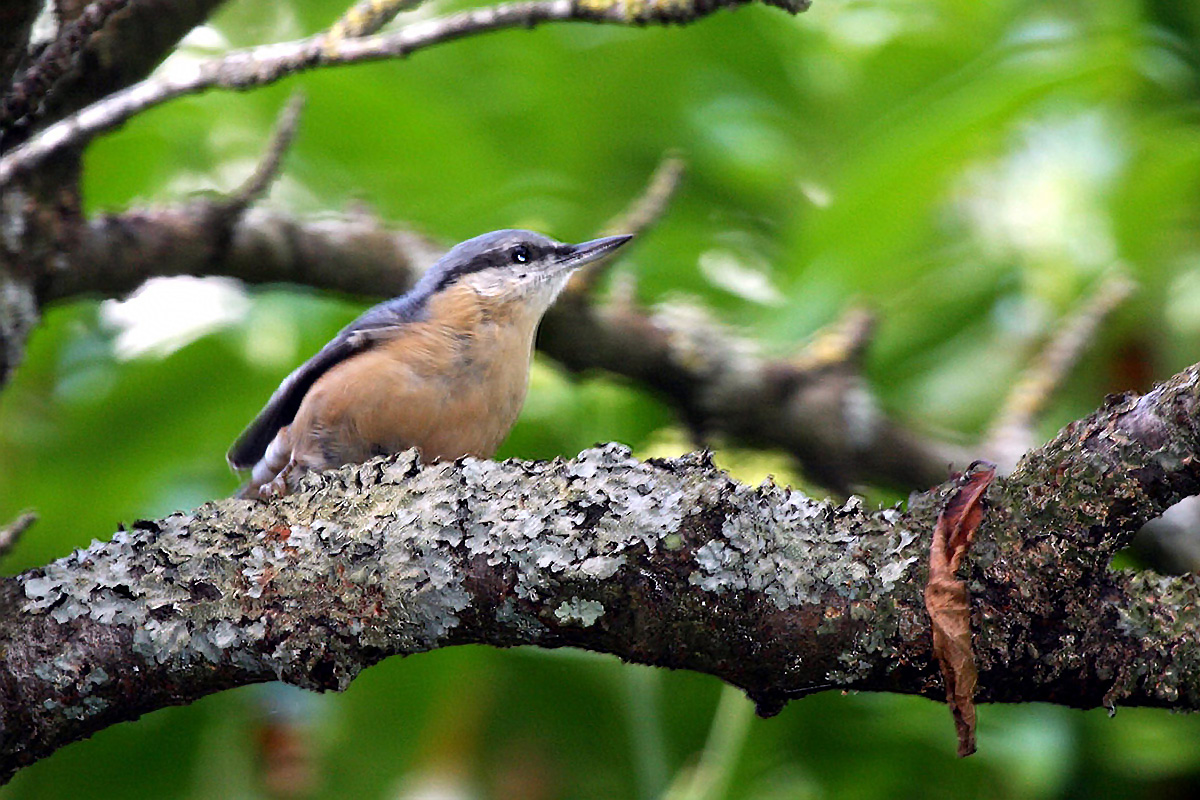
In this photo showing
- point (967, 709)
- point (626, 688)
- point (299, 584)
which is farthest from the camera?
point (626, 688)

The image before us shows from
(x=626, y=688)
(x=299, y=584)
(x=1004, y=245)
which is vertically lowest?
(x=626, y=688)

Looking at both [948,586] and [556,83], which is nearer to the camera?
[948,586]

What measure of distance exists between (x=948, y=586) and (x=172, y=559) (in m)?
1.26

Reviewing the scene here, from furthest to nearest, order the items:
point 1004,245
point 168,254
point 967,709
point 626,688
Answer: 1. point 1004,245
2. point 626,688
3. point 168,254
4. point 967,709

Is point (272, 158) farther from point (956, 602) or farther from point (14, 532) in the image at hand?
point (956, 602)

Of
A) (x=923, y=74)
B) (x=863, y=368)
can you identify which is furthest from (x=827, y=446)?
(x=923, y=74)

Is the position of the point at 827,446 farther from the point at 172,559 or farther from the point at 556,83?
the point at 172,559

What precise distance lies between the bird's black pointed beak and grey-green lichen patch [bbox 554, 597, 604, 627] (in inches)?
74.0

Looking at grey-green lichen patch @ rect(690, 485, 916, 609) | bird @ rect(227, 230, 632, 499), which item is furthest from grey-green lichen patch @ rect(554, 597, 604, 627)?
bird @ rect(227, 230, 632, 499)

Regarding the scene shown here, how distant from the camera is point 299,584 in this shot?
2.09 metres

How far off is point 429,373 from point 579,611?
4.94ft

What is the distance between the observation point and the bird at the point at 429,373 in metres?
3.27

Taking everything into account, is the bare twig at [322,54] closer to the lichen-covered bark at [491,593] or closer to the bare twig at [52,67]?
the bare twig at [52,67]

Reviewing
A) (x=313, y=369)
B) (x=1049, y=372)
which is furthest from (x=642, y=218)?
(x=1049, y=372)
